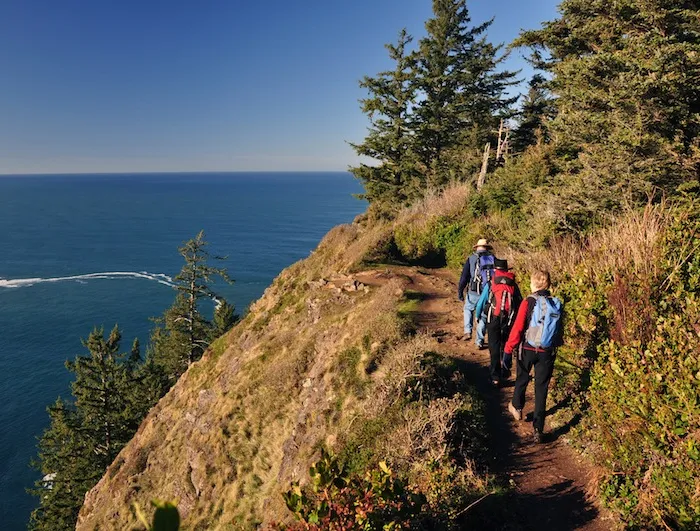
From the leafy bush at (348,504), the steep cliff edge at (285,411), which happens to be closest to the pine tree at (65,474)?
the steep cliff edge at (285,411)

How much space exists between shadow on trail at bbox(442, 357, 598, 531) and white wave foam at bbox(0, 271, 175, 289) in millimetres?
80565

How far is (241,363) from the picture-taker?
1562cm

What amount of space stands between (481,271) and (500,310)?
1.56m

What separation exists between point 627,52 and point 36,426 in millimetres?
53638

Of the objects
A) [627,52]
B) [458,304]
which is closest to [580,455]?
[458,304]

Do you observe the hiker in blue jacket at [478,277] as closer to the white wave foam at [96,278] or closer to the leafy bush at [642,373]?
the leafy bush at [642,373]

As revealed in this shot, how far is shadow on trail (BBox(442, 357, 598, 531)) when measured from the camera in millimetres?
5207

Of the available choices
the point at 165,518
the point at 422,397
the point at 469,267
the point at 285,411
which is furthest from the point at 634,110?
the point at 165,518

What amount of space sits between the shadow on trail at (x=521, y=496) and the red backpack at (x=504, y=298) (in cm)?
180

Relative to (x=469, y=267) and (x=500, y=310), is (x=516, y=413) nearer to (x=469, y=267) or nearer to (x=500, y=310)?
(x=500, y=310)

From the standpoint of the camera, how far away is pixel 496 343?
7914mm

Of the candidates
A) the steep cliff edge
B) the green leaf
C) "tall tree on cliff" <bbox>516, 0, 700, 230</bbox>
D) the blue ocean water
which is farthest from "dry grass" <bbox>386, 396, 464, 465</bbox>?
the blue ocean water

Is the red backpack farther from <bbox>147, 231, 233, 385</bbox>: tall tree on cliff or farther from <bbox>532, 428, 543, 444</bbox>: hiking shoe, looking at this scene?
<bbox>147, 231, 233, 385</bbox>: tall tree on cliff

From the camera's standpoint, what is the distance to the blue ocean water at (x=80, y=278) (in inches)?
1672
